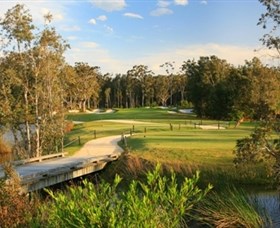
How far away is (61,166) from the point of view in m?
26.2

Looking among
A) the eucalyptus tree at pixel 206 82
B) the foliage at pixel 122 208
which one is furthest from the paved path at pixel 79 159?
the eucalyptus tree at pixel 206 82

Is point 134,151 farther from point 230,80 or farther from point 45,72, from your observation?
point 230,80

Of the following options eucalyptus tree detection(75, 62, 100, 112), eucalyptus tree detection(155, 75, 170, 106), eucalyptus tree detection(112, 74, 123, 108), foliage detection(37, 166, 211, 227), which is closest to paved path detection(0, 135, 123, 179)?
foliage detection(37, 166, 211, 227)

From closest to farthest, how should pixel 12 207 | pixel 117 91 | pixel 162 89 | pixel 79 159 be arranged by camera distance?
pixel 12 207 → pixel 79 159 → pixel 162 89 → pixel 117 91

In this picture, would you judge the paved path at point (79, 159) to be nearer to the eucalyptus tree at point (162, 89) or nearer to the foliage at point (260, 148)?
the foliage at point (260, 148)

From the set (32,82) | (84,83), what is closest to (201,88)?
(84,83)

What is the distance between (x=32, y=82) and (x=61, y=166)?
32.9ft

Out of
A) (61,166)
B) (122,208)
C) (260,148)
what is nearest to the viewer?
(122,208)

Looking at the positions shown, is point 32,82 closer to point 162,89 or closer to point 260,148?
point 260,148

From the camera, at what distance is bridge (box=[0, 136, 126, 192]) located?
21.8m

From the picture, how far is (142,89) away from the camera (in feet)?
474

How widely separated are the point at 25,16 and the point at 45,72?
13.4 feet

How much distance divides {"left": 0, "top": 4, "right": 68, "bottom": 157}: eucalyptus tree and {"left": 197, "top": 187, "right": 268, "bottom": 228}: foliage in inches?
784

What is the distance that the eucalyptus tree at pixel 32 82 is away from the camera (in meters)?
32.7
